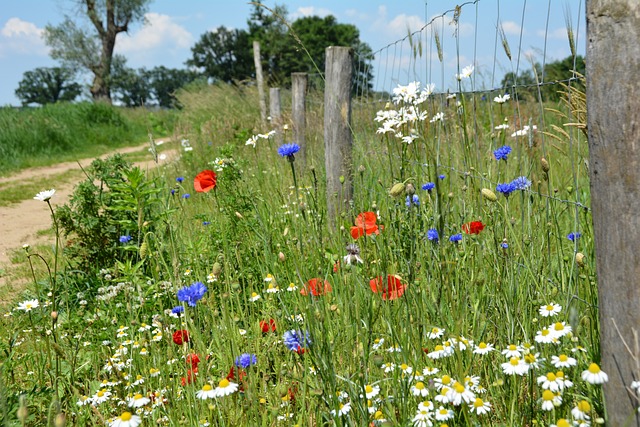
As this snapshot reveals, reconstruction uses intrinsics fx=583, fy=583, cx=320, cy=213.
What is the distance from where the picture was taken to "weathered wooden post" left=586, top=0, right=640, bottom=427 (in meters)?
1.29

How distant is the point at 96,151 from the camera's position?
46.0ft

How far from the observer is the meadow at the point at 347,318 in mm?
1510

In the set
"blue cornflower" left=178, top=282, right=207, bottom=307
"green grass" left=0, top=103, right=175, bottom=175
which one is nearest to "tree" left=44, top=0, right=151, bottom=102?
"green grass" left=0, top=103, right=175, bottom=175

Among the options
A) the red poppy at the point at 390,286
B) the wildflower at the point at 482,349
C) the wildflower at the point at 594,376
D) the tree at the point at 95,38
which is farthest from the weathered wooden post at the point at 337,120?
the tree at the point at 95,38

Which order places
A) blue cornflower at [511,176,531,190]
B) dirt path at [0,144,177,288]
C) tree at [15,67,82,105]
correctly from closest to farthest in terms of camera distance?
blue cornflower at [511,176,531,190]
dirt path at [0,144,177,288]
tree at [15,67,82,105]

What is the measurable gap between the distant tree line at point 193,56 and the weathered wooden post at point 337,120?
0.80 ft

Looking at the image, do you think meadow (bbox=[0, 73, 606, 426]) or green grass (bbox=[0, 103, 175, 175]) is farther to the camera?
green grass (bbox=[0, 103, 175, 175])

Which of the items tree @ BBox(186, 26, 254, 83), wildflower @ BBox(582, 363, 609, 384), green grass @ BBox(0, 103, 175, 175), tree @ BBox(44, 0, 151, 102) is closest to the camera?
wildflower @ BBox(582, 363, 609, 384)

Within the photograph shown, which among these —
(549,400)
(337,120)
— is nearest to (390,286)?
(549,400)

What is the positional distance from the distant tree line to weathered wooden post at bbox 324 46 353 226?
0.80 feet

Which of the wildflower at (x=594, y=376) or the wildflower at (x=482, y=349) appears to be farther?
the wildflower at (x=482, y=349)

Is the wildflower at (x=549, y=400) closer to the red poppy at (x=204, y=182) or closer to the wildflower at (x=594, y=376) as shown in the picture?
the wildflower at (x=594, y=376)

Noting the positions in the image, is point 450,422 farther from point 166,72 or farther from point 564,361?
point 166,72

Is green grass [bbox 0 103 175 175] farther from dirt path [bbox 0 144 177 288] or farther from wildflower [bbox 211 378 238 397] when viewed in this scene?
wildflower [bbox 211 378 238 397]
